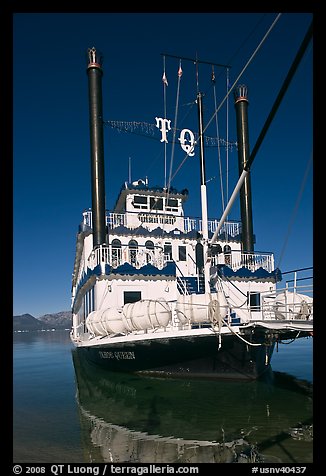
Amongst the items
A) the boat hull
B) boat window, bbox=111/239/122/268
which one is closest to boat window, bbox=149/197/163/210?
boat window, bbox=111/239/122/268

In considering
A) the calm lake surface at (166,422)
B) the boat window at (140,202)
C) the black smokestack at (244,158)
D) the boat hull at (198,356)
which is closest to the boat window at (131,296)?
the boat hull at (198,356)

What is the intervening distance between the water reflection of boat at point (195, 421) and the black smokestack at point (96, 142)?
8.24 meters

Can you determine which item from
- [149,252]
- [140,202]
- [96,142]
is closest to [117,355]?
[149,252]

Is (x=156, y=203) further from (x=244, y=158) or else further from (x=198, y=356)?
(x=198, y=356)

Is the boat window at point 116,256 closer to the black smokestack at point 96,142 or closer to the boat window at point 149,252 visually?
the black smokestack at point 96,142

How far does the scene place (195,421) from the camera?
10258mm

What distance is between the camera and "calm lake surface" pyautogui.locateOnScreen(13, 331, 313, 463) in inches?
321

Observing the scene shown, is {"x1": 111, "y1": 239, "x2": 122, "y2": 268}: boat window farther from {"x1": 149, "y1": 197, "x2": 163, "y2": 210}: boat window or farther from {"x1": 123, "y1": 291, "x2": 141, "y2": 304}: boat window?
{"x1": 149, "y1": 197, "x2": 163, "y2": 210}: boat window

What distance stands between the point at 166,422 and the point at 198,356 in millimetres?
4006

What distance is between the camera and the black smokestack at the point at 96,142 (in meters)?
20.4

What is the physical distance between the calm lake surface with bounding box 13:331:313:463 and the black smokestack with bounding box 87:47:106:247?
7978 mm

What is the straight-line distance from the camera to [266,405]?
38.4 feet
